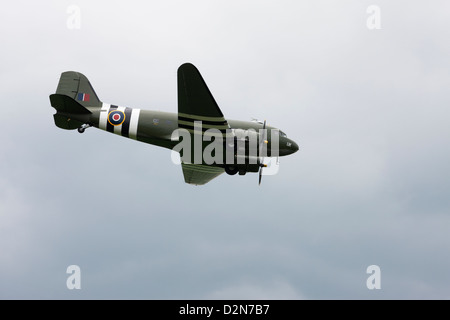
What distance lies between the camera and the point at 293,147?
40.3 m

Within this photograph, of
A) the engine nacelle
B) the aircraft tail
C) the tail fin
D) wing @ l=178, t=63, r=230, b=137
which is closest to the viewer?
wing @ l=178, t=63, r=230, b=137

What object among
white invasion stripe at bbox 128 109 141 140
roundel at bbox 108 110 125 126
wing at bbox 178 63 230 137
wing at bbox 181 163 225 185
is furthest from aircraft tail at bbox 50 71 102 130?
wing at bbox 181 163 225 185

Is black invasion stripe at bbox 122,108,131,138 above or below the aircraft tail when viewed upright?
below

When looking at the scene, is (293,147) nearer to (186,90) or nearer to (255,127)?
(255,127)

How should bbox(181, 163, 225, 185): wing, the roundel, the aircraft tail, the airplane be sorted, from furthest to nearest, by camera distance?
bbox(181, 163, 225, 185): wing, the roundel, the aircraft tail, the airplane

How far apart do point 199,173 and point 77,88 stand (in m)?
9.76

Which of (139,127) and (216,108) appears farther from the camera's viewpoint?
(139,127)

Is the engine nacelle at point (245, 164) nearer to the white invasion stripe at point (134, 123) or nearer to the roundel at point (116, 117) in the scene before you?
the white invasion stripe at point (134, 123)

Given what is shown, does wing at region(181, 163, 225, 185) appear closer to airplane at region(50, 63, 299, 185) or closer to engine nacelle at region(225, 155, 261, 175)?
airplane at region(50, 63, 299, 185)

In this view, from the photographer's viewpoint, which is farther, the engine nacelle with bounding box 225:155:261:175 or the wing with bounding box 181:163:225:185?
the wing with bounding box 181:163:225:185

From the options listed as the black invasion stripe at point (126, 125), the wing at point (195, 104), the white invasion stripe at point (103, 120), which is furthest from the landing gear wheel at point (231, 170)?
the white invasion stripe at point (103, 120)

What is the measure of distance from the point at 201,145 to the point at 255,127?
13.3 feet

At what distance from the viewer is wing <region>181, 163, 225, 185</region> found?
40.5 metres

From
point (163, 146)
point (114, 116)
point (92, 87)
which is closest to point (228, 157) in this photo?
point (163, 146)
